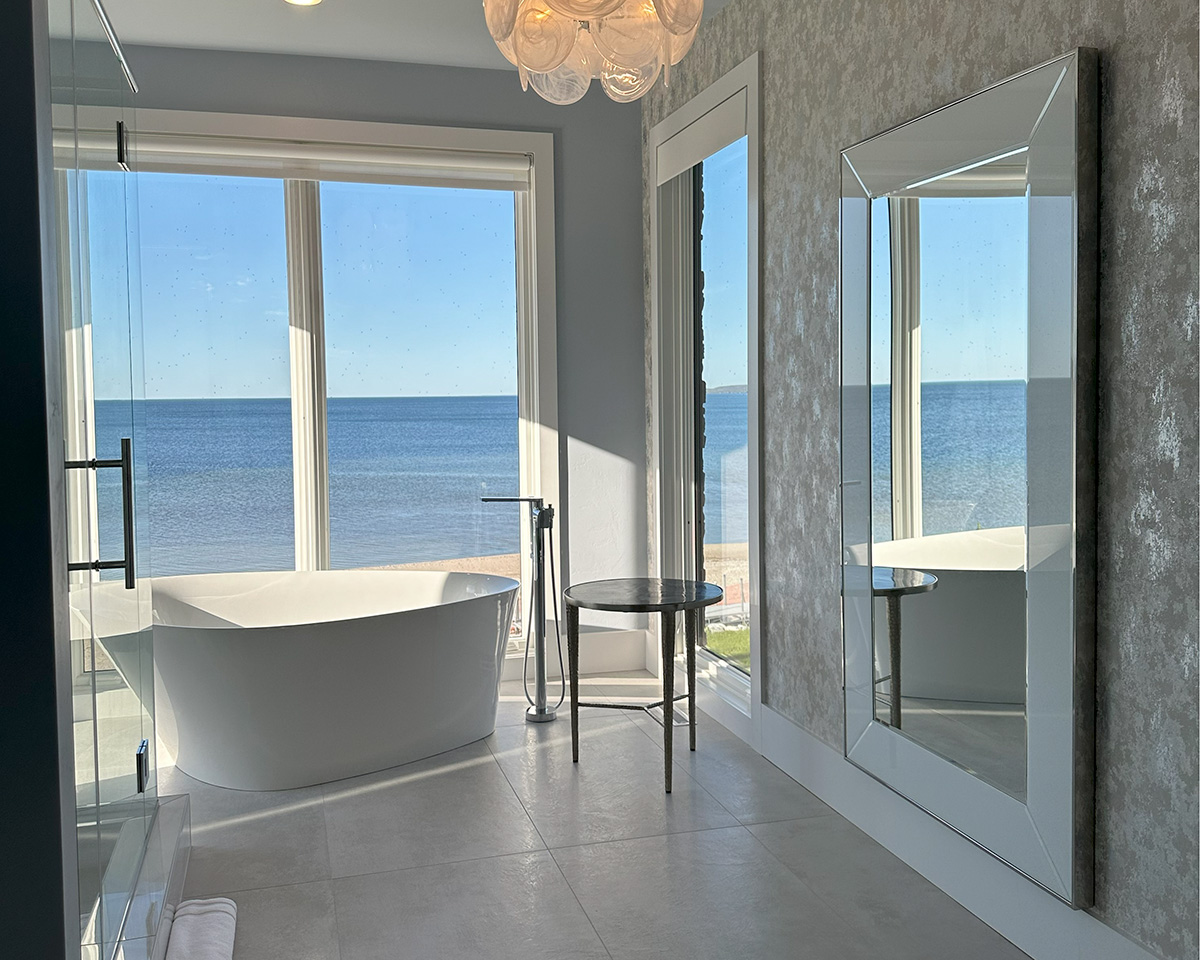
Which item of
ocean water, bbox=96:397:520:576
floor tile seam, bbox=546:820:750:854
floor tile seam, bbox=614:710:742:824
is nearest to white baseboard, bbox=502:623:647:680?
floor tile seam, bbox=614:710:742:824

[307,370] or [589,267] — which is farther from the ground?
[589,267]

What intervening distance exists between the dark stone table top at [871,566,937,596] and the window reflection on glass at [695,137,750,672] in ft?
3.50

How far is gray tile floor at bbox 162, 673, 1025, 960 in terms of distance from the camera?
2439 millimetres

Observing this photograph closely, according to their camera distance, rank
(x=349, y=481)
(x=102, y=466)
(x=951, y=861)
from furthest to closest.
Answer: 1. (x=349, y=481)
2. (x=951, y=861)
3. (x=102, y=466)

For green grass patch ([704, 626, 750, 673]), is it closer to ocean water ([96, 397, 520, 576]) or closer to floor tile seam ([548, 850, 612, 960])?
floor tile seam ([548, 850, 612, 960])

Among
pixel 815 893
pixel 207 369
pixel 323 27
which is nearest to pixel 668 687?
pixel 815 893

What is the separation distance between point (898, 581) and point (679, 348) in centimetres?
211

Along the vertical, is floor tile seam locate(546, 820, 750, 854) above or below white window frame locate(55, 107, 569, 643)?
below

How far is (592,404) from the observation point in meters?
4.80

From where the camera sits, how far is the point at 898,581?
2.75 metres

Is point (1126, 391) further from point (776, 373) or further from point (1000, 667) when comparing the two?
point (776, 373)

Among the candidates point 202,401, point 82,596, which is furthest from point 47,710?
point 202,401

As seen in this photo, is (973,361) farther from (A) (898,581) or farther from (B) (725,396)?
(B) (725,396)

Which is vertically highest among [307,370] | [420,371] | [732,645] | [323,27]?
[323,27]
